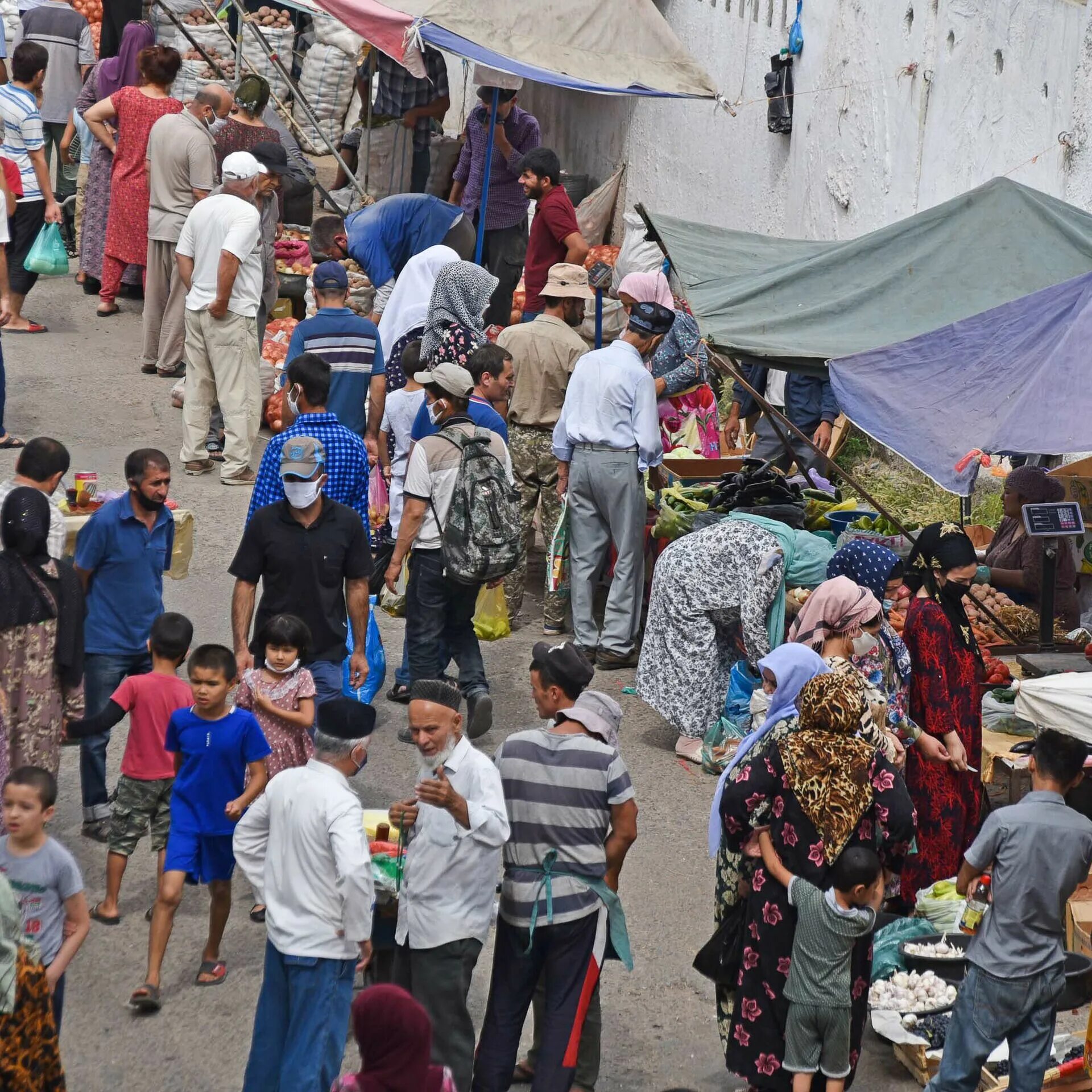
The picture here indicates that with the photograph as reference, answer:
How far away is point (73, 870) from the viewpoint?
195 inches

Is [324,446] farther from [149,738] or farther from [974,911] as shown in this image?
[974,911]

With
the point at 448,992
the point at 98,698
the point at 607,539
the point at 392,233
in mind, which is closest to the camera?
the point at 448,992

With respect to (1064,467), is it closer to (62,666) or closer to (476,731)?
(476,731)

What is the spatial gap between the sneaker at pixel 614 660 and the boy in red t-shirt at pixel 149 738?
3494 millimetres

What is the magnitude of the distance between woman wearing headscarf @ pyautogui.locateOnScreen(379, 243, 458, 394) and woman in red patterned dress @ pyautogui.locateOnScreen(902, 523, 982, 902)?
407 centimetres

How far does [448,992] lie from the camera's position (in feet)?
16.6

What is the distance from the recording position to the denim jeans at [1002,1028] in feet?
17.1

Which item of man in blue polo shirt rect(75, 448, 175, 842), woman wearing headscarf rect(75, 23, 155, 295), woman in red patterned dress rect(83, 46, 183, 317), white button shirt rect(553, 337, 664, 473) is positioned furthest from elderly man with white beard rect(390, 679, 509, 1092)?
woman wearing headscarf rect(75, 23, 155, 295)

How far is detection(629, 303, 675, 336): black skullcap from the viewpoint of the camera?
9156 mm

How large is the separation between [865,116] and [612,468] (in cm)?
453

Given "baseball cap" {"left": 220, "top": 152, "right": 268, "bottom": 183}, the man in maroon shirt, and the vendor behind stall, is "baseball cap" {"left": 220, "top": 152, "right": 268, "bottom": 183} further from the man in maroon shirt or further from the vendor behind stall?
the man in maroon shirt

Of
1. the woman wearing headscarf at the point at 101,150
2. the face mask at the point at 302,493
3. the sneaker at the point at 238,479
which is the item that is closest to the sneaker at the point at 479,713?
the face mask at the point at 302,493

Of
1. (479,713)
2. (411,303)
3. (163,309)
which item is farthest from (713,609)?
(163,309)

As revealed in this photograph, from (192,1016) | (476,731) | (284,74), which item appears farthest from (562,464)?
(284,74)
